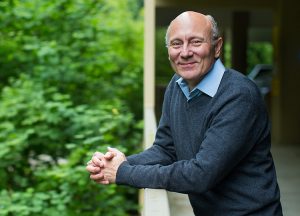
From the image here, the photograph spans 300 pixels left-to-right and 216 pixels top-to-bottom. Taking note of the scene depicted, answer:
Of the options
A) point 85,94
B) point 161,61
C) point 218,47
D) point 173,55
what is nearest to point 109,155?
point 173,55

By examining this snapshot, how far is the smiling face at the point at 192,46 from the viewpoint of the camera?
84.4 inches

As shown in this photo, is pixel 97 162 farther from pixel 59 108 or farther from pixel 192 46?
pixel 59 108

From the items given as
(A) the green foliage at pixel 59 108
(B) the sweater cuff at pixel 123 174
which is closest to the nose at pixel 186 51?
(B) the sweater cuff at pixel 123 174

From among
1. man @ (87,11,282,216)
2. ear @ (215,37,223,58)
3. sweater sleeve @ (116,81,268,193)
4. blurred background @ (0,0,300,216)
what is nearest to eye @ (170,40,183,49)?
man @ (87,11,282,216)

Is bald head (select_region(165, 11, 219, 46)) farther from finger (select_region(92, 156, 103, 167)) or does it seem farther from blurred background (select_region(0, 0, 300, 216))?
blurred background (select_region(0, 0, 300, 216))

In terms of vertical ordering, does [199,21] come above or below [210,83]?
above

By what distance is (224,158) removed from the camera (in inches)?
79.4

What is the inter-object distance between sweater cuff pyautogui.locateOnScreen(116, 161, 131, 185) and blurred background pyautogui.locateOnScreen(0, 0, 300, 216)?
2.38 metres

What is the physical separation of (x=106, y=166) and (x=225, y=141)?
575 mm

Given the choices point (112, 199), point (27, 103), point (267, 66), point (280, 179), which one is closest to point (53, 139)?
point (27, 103)

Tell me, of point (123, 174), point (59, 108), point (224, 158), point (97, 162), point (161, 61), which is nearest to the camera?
point (224, 158)

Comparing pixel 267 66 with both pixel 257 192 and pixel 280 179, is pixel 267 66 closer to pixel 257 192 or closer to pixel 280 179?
pixel 280 179

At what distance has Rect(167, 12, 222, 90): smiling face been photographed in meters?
2.14

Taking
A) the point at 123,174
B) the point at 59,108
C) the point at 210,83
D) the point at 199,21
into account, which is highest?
the point at 199,21
